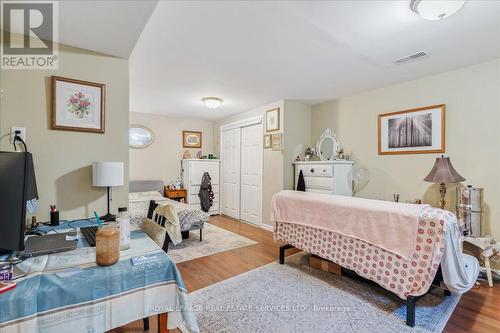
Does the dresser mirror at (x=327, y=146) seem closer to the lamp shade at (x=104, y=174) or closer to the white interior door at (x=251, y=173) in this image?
the white interior door at (x=251, y=173)

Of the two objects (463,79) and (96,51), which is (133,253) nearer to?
(96,51)

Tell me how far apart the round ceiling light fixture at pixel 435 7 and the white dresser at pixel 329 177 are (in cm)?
229

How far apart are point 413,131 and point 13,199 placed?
13.7 feet

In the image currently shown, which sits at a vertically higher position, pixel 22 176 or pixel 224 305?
pixel 22 176

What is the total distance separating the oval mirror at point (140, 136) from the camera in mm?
5367

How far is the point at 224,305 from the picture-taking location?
7.03 ft

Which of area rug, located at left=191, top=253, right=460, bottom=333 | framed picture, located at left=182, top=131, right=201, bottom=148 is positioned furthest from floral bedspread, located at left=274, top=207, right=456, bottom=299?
framed picture, located at left=182, top=131, right=201, bottom=148

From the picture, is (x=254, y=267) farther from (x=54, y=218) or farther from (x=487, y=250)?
(x=487, y=250)

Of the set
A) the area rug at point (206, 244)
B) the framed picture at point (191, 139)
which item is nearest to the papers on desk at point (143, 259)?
the area rug at point (206, 244)

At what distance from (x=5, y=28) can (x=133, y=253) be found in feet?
6.77

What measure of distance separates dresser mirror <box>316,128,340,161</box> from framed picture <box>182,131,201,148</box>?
10.6 ft

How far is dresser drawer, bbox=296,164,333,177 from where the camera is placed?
150 inches

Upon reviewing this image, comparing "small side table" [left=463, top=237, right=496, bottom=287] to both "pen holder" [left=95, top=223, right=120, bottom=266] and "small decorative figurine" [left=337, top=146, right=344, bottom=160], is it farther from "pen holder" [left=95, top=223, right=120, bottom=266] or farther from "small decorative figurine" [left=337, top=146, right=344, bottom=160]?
"pen holder" [left=95, top=223, right=120, bottom=266]

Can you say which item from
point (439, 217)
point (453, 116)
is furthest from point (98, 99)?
point (453, 116)
